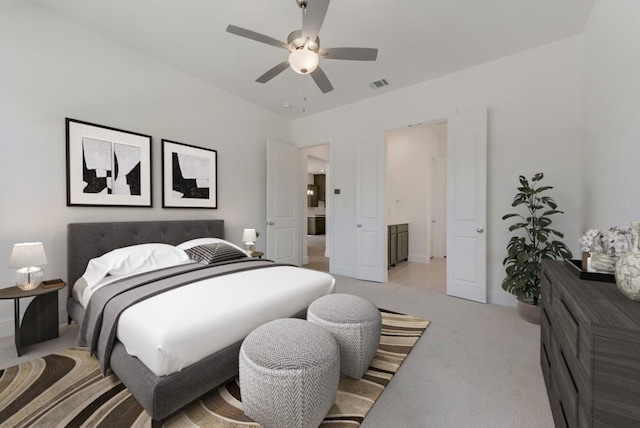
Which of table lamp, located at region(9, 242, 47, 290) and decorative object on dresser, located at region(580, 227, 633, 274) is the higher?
decorative object on dresser, located at region(580, 227, 633, 274)

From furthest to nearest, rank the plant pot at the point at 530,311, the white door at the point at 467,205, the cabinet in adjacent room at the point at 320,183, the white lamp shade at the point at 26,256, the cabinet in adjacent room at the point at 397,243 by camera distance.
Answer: the cabinet in adjacent room at the point at 320,183 < the cabinet in adjacent room at the point at 397,243 < the white door at the point at 467,205 < the plant pot at the point at 530,311 < the white lamp shade at the point at 26,256

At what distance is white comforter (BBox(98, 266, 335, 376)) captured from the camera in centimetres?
132

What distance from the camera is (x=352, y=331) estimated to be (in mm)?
1691

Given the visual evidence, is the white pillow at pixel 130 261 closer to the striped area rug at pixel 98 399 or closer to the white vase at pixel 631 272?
the striped area rug at pixel 98 399

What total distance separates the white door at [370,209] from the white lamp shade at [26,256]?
145 inches

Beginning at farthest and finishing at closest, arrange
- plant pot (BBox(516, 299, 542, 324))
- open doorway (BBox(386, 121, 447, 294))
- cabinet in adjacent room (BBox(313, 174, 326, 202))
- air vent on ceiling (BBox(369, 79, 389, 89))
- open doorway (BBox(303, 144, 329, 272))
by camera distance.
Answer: cabinet in adjacent room (BBox(313, 174, 326, 202)) < open doorway (BBox(303, 144, 329, 272)) < open doorway (BBox(386, 121, 447, 294)) < air vent on ceiling (BBox(369, 79, 389, 89)) < plant pot (BBox(516, 299, 542, 324))

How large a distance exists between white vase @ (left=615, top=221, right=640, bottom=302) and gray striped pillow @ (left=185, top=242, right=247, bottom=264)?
288cm

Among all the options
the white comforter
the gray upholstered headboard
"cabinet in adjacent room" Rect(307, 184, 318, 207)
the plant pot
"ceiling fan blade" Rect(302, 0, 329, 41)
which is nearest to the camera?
the white comforter

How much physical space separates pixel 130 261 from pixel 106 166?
1.19 meters

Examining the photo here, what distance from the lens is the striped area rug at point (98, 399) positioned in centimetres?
140

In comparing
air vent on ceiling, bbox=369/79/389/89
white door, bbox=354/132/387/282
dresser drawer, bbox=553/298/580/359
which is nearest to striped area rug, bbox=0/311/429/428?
dresser drawer, bbox=553/298/580/359

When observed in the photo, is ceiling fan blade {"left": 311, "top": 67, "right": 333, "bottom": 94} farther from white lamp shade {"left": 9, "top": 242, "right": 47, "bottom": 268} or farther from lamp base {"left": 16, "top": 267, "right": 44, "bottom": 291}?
lamp base {"left": 16, "top": 267, "right": 44, "bottom": 291}

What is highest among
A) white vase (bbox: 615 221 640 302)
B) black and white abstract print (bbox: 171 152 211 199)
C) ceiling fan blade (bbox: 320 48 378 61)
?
ceiling fan blade (bbox: 320 48 378 61)

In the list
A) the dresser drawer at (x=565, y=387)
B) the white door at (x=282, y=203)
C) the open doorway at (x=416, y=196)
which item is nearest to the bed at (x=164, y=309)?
the white door at (x=282, y=203)
